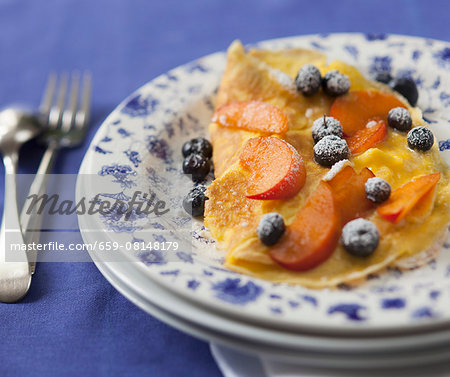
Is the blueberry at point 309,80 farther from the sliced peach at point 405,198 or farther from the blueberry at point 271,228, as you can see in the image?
the blueberry at point 271,228

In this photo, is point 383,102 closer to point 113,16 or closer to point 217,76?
point 217,76

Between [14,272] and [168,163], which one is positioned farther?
[168,163]

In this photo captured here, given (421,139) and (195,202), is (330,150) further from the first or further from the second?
(195,202)

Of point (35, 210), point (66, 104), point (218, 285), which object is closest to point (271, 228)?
point (218, 285)

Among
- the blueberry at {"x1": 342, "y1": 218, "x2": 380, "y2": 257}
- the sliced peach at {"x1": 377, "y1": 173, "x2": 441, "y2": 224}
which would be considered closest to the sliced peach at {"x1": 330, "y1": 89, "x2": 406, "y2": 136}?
the sliced peach at {"x1": 377, "y1": 173, "x2": 441, "y2": 224}

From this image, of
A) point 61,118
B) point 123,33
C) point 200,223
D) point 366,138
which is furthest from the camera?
point 123,33

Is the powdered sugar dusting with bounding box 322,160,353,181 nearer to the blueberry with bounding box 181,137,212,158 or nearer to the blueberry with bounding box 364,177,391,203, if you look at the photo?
the blueberry with bounding box 364,177,391,203

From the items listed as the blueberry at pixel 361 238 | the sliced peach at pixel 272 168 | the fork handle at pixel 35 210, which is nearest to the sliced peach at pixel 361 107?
the sliced peach at pixel 272 168

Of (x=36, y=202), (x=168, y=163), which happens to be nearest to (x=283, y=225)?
(x=168, y=163)
